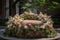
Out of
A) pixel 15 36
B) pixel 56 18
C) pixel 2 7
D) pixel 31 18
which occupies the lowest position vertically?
pixel 15 36

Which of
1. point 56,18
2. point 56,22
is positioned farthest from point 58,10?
point 56,22

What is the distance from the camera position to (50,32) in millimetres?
5801

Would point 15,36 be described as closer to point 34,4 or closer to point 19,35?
point 19,35

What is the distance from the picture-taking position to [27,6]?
11.6m

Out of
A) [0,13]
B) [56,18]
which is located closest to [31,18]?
[56,18]

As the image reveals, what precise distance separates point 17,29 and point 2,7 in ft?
45.8

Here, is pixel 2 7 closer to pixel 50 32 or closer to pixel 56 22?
pixel 56 22

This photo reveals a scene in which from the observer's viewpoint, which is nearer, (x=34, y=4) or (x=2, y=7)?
(x=34, y=4)

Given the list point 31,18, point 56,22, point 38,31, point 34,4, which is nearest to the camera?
point 38,31

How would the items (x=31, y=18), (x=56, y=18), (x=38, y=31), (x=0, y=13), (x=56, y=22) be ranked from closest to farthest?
(x=38, y=31) → (x=31, y=18) → (x=56, y=22) → (x=56, y=18) → (x=0, y=13)

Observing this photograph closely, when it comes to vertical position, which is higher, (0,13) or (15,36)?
(0,13)

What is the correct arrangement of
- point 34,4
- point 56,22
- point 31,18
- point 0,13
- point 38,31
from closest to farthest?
point 38,31
point 31,18
point 34,4
point 56,22
point 0,13

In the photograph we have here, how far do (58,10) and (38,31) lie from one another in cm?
1287

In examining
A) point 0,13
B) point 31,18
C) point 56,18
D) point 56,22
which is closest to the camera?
point 31,18
